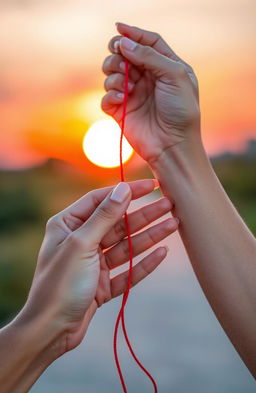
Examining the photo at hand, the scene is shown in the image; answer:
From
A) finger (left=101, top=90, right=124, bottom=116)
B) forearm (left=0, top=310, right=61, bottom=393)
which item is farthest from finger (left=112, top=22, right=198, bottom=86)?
forearm (left=0, top=310, right=61, bottom=393)

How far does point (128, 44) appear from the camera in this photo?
1.86m

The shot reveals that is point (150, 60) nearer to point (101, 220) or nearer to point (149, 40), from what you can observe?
point (149, 40)

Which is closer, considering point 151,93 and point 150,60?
point 150,60

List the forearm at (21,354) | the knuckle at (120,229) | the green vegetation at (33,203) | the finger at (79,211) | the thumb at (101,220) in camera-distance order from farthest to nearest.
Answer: the green vegetation at (33,203) < the knuckle at (120,229) < the finger at (79,211) < the thumb at (101,220) < the forearm at (21,354)

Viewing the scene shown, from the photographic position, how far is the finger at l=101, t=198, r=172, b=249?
1.99 metres

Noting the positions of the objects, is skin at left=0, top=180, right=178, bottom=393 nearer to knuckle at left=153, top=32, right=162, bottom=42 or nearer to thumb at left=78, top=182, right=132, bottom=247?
thumb at left=78, top=182, right=132, bottom=247

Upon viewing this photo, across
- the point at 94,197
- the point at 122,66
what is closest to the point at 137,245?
the point at 94,197

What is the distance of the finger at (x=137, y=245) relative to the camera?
6.59 feet

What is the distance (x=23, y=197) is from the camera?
11906mm

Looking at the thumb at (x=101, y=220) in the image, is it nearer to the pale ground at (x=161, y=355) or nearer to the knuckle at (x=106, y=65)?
the knuckle at (x=106, y=65)

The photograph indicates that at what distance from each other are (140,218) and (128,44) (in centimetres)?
54

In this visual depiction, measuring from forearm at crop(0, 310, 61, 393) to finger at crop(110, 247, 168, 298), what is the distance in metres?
0.41

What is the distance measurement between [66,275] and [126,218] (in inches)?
14.3

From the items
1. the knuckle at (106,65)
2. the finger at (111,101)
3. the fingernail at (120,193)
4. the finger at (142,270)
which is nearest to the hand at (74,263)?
the fingernail at (120,193)
